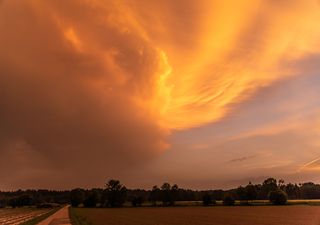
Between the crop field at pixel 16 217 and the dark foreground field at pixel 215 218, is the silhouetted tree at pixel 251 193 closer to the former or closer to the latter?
the dark foreground field at pixel 215 218

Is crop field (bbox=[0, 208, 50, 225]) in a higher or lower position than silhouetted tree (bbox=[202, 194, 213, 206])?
lower

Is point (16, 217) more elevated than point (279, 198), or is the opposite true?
point (279, 198)

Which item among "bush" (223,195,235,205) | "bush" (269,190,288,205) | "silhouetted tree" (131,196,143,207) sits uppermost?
"silhouetted tree" (131,196,143,207)

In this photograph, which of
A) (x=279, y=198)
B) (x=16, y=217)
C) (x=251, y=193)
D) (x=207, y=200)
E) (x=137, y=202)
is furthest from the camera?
(x=137, y=202)

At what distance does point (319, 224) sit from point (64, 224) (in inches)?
1418

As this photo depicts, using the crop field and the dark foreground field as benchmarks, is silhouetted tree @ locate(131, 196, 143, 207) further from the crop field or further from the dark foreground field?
the dark foreground field

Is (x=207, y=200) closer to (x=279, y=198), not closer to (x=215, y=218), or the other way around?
(x=279, y=198)

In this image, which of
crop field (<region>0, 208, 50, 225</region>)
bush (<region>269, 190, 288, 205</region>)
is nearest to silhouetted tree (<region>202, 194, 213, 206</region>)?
bush (<region>269, 190, 288, 205</region>)

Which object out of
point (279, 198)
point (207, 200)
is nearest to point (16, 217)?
point (279, 198)

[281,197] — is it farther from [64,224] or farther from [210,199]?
Result: [64,224]

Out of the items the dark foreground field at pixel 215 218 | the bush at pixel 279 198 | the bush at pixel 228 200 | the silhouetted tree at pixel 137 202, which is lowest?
the dark foreground field at pixel 215 218

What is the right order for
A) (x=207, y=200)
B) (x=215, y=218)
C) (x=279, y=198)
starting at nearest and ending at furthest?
(x=215, y=218), (x=279, y=198), (x=207, y=200)

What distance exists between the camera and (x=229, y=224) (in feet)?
171

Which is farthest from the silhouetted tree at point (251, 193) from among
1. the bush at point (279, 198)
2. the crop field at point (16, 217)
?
the crop field at point (16, 217)
